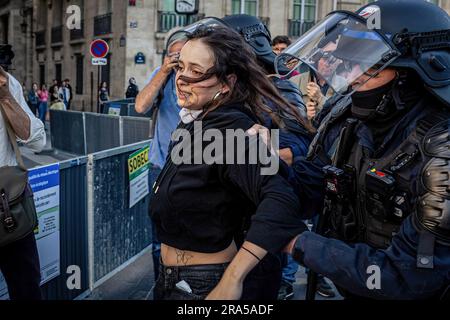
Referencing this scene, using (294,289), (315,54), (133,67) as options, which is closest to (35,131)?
(315,54)

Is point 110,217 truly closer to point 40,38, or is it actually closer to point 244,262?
point 244,262

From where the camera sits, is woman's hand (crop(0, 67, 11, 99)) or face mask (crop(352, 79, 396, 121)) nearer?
face mask (crop(352, 79, 396, 121))

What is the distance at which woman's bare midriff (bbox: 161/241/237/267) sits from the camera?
5.82 feet

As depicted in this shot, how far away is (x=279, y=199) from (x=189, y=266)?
482mm

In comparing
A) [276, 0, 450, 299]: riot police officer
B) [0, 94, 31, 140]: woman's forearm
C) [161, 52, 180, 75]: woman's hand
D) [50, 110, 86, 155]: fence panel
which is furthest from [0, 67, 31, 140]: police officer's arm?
[50, 110, 86, 155]: fence panel

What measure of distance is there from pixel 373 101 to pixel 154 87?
2100 mm

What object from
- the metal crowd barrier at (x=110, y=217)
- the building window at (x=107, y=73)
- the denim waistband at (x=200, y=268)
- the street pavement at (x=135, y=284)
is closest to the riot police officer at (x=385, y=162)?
the denim waistband at (x=200, y=268)

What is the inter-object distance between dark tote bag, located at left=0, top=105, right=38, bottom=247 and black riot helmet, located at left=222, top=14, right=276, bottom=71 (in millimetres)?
1422

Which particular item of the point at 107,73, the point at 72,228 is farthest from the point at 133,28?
the point at 72,228

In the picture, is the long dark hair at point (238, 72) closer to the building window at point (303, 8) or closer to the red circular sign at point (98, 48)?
the red circular sign at point (98, 48)

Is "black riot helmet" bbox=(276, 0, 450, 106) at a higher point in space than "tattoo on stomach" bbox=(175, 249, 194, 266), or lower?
higher

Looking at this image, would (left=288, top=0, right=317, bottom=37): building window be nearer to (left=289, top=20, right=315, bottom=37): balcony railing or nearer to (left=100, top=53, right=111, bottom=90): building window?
(left=289, top=20, right=315, bottom=37): balcony railing

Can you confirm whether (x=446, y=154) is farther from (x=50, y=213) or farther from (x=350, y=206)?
(x=50, y=213)

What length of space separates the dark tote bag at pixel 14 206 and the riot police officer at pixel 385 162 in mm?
1402
